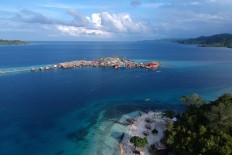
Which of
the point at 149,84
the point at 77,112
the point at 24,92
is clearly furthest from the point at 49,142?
the point at 149,84

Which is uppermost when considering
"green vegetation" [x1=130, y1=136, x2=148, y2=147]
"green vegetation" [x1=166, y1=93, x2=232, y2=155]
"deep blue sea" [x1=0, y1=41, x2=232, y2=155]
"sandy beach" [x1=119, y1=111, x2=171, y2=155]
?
"green vegetation" [x1=166, y1=93, x2=232, y2=155]

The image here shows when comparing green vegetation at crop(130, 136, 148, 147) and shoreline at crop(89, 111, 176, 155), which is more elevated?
green vegetation at crop(130, 136, 148, 147)

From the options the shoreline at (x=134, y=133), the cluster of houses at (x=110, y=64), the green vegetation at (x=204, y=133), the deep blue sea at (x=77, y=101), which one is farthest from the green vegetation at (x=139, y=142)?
the cluster of houses at (x=110, y=64)

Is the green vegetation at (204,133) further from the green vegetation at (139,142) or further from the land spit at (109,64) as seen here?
the land spit at (109,64)

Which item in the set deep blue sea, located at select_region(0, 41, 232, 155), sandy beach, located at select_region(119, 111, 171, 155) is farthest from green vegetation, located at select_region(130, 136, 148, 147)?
deep blue sea, located at select_region(0, 41, 232, 155)

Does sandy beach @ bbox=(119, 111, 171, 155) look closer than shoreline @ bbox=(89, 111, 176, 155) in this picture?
No

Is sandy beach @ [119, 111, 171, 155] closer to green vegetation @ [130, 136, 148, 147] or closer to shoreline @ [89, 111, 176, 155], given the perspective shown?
shoreline @ [89, 111, 176, 155]

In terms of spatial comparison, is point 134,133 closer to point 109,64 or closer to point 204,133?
point 204,133

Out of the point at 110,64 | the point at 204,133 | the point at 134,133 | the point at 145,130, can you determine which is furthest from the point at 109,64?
the point at 204,133

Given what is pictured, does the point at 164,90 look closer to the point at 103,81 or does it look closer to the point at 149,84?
the point at 149,84
